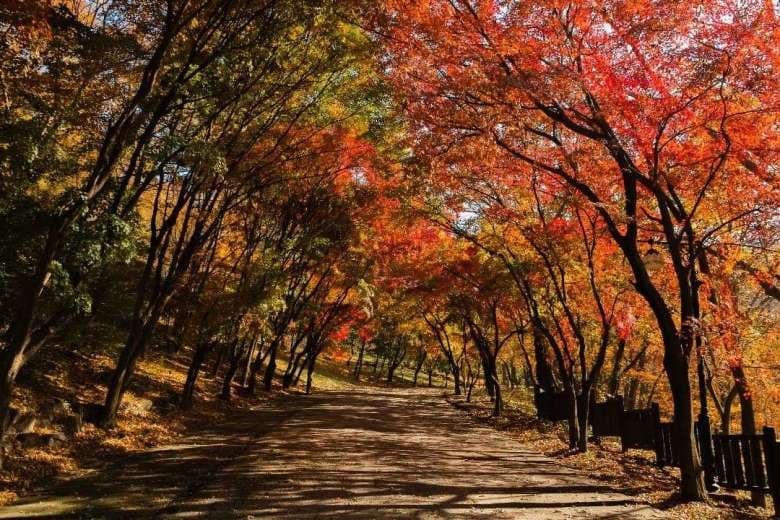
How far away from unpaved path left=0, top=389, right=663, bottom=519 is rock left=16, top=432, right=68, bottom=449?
120cm

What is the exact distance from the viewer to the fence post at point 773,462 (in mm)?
7391

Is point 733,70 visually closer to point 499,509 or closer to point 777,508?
point 777,508

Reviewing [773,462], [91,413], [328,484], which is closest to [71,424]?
[91,413]

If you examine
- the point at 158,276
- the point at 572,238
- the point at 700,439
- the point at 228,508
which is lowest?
the point at 228,508

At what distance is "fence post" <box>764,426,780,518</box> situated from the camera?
7.39 meters

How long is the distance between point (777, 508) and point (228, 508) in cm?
778

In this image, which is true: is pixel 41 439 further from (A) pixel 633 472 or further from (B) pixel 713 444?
(B) pixel 713 444

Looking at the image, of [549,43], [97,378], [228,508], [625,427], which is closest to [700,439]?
[625,427]

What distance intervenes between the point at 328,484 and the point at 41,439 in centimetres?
484

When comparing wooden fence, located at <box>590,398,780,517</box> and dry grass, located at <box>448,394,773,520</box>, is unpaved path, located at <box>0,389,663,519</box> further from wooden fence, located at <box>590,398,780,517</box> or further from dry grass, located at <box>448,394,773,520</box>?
wooden fence, located at <box>590,398,780,517</box>

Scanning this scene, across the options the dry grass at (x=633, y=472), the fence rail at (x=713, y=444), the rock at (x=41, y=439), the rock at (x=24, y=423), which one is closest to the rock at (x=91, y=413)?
the rock at (x=41, y=439)

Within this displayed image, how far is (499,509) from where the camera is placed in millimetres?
7035

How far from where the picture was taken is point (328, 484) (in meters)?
7.96

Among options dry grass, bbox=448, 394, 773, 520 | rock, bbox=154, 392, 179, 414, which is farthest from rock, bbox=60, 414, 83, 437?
dry grass, bbox=448, 394, 773, 520
